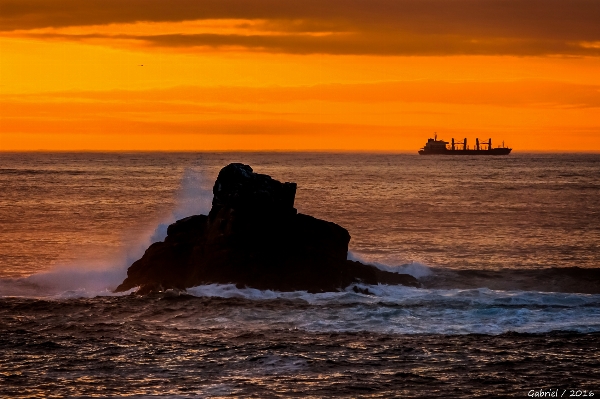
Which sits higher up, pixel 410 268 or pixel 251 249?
pixel 251 249

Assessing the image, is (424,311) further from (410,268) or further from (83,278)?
(83,278)

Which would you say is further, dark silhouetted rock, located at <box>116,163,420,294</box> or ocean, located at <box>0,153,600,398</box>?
dark silhouetted rock, located at <box>116,163,420,294</box>

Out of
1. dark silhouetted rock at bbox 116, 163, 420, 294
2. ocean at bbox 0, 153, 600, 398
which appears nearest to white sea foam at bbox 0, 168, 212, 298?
ocean at bbox 0, 153, 600, 398

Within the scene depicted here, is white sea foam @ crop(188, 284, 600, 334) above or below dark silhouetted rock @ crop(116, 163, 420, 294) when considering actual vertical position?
below

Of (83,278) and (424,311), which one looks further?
(83,278)

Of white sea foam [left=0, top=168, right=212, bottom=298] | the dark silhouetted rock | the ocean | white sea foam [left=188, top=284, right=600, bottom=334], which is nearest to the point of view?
the ocean

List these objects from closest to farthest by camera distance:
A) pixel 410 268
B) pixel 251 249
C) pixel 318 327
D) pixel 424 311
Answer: pixel 318 327
pixel 424 311
pixel 251 249
pixel 410 268

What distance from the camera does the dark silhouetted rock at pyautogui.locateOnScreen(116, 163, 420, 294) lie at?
1161 inches

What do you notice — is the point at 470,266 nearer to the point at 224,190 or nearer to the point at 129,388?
the point at 224,190

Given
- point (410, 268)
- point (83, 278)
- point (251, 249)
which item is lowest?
point (83, 278)

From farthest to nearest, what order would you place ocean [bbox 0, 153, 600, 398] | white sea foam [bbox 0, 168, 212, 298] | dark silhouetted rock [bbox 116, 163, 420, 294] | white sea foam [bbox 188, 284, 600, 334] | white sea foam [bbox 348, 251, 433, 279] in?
1. white sea foam [bbox 348, 251, 433, 279]
2. white sea foam [bbox 0, 168, 212, 298]
3. dark silhouetted rock [bbox 116, 163, 420, 294]
4. white sea foam [bbox 188, 284, 600, 334]
5. ocean [bbox 0, 153, 600, 398]

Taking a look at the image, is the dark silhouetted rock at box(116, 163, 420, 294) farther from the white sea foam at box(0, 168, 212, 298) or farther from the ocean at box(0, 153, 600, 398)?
the white sea foam at box(0, 168, 212, 298)

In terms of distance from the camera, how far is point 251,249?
1179 inches

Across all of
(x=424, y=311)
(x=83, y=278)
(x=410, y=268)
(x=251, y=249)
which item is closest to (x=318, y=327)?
(x=424, y=311)
